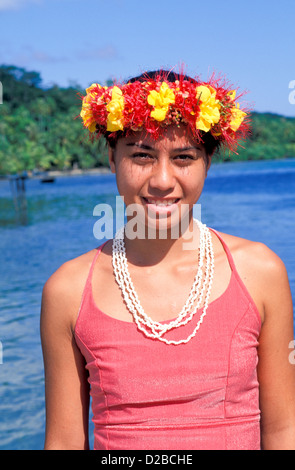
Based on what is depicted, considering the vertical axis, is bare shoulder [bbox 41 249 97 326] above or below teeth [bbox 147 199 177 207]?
below

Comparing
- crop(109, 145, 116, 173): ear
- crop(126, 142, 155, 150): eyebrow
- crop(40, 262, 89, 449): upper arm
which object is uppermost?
crop(126, 142, 155, 150): eyebrow

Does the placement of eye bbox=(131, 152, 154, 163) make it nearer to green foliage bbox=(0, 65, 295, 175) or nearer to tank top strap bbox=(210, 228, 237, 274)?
tank top strap bbox=(210, 228, 237, 274)

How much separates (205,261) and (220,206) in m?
33.4

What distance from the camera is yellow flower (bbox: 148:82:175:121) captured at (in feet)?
6.31

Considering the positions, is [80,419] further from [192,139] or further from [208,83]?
[208,83]

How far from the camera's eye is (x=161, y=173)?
192cm

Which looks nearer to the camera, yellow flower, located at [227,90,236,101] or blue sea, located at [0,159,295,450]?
yellow flower, located at [227,90,236,101]

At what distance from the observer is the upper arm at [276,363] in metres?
1.95

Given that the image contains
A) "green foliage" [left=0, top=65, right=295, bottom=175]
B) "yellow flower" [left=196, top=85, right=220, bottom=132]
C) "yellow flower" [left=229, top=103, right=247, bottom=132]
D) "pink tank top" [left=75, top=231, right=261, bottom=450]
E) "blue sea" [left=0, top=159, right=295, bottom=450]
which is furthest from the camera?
"green foliage" [left=0, top=65, right=295, bottom=175]

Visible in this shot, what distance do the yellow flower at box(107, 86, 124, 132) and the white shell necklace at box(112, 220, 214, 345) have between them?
0.41 m

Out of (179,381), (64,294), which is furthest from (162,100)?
(179,381)

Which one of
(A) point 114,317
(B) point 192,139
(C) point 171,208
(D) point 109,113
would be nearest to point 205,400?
(A) point 114,317

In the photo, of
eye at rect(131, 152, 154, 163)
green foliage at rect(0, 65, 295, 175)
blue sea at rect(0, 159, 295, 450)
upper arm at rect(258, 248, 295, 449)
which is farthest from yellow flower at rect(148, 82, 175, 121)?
green foliage at rect(0, 65, 295, 175)

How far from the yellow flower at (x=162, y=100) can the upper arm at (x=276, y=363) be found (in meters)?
0.57
